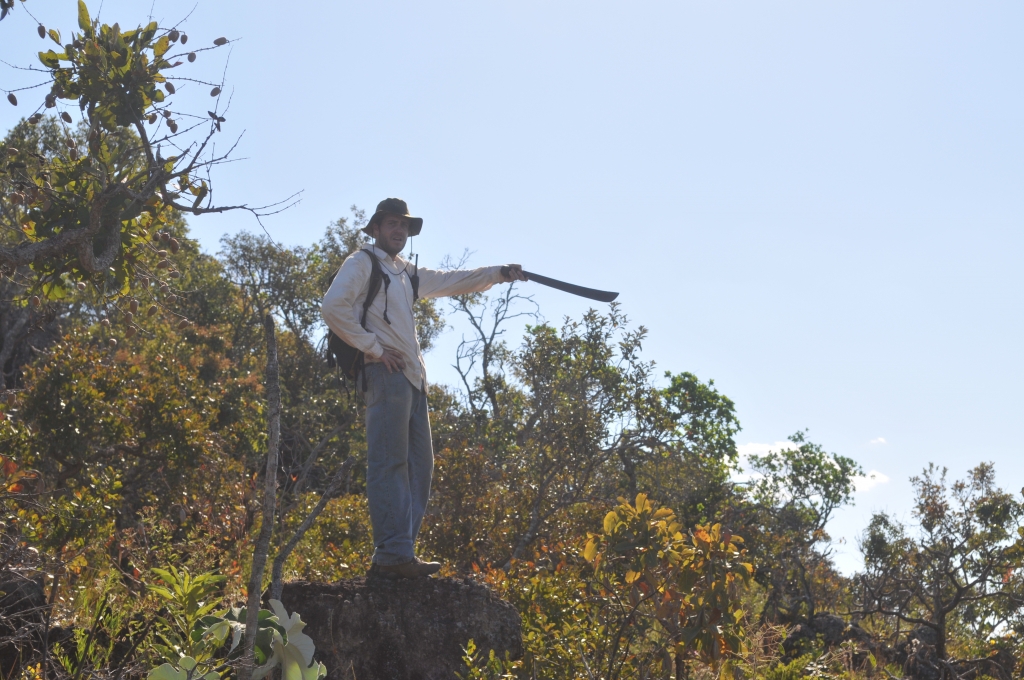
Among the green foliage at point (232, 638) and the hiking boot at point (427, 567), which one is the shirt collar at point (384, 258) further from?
the green foliage at point (232, 638)

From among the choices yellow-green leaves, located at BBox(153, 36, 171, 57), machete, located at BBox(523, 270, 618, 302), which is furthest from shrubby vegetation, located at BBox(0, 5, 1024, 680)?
machete, located at BBox(523, 270, 618, 302)

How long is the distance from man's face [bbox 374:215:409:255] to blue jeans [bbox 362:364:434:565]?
28.1 inches

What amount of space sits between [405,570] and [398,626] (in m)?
0.31

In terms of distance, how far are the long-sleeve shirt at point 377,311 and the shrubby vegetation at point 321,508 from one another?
0.41 metres

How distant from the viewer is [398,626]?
14.5 feet

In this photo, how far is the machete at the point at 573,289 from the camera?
5.35 metres

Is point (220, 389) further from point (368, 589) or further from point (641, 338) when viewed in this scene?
point (368, 589)

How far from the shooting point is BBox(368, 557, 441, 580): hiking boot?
4641 mm

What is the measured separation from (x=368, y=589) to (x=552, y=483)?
16.8ft

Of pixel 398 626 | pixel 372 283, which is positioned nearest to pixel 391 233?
pixel 372 283

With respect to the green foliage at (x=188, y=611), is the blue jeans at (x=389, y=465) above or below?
above

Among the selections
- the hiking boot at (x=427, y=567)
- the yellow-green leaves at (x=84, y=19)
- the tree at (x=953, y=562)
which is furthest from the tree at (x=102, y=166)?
the tree at (x=953, y=562)

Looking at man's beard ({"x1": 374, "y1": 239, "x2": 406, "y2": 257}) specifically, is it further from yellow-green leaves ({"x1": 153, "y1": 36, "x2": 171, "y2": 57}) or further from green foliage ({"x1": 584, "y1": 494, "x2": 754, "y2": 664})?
green foliage ({"x1": 584, "y1": 494, "x2": 754, "y2": 664})

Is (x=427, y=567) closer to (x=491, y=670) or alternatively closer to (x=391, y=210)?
(x=491, y=670)
